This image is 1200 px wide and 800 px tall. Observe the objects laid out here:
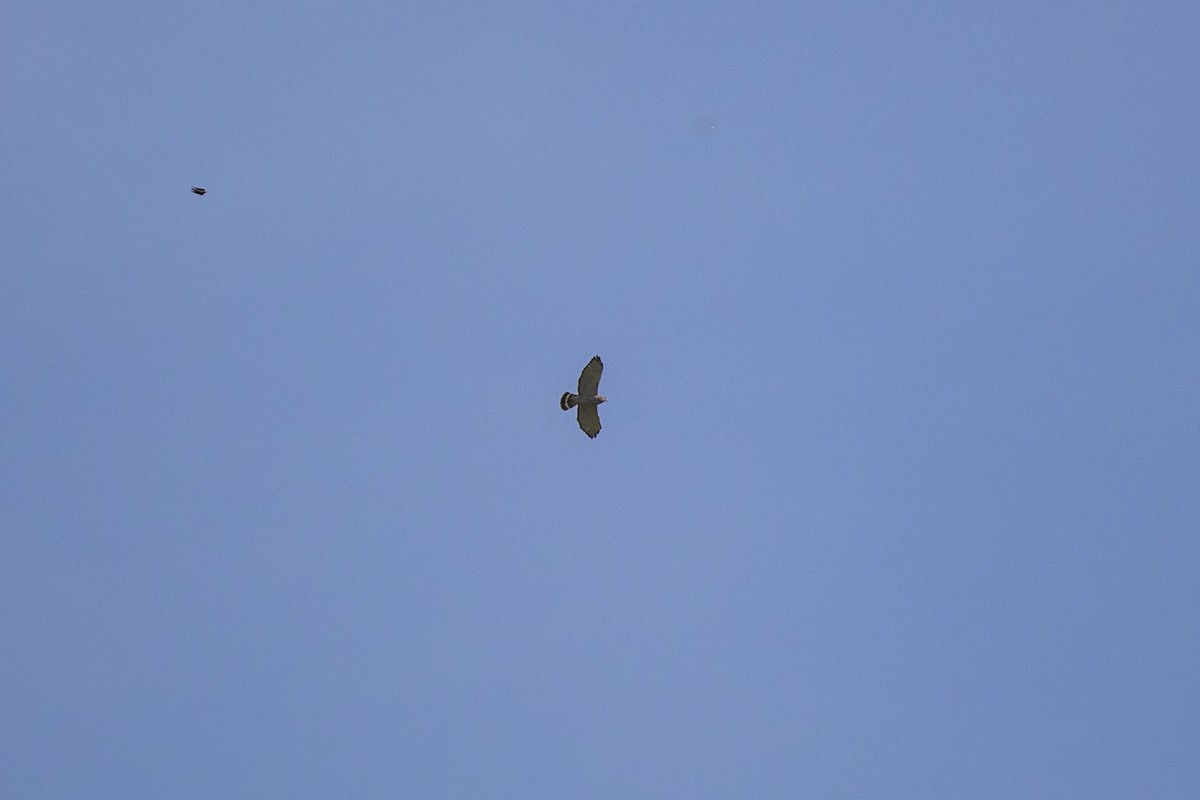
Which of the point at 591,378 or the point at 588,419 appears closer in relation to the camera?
the point at 591,378

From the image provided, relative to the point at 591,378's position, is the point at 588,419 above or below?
below

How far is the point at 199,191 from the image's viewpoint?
1754 inches

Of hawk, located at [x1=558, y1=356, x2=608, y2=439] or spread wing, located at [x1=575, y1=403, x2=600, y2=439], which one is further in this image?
spread wing, located at [x1=575, y1=403, x2=600, y2=439]

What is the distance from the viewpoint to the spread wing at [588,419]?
41.8 meters

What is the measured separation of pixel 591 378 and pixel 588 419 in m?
2.16

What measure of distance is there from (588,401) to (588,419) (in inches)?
33.5

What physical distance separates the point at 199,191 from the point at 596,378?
20.1 metres

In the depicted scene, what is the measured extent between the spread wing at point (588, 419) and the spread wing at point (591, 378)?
220 mm

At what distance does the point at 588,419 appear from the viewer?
42031 millimetres

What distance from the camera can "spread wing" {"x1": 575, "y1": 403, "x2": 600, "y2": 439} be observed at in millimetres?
41844

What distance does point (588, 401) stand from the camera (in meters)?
41.7

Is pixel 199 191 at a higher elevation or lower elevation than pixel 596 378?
higher

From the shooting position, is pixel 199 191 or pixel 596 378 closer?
pixel 596 378

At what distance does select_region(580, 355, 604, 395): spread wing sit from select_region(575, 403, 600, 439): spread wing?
8.6 inches
